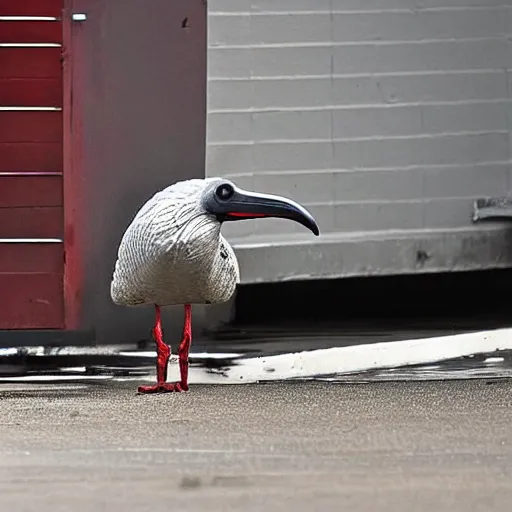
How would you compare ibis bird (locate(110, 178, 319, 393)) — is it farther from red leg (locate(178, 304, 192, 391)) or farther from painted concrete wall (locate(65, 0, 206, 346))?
painted concrete wall (locate(65, 0, 206, 346))

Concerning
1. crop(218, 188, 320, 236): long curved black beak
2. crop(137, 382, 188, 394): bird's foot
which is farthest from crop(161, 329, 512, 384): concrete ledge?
crop(218, 188, 320, 236): long curved black beak

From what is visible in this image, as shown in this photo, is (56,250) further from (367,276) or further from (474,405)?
(474,405)

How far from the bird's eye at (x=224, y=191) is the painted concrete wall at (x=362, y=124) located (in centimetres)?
108

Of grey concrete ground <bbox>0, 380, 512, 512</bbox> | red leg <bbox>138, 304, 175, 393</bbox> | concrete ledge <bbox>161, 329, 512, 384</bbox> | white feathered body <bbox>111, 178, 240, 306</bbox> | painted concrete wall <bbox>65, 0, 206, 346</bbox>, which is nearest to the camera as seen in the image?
grey concrete ground <bbox>0, 380, 512, 512</bbox>

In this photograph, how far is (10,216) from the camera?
642cm

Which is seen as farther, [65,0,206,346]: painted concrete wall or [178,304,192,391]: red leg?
A: [65,0,206,346]: painted concrete wall

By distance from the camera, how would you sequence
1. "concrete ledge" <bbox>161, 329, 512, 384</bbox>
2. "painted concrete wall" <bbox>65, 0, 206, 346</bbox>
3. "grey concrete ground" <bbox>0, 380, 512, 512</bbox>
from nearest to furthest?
"grey concrete ground" <bbox>0, 380, 512, 512</bbox>, "painted concrete wall" <bbox>65, 0, 206, 346</bbox>, "concrete ledge" <bbox>161, 329, 512, 384</bbox>

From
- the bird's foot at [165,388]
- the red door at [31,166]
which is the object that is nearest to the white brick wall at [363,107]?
the red door at [31,166]

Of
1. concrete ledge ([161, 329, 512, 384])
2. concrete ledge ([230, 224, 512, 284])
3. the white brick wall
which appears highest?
the white brick wall

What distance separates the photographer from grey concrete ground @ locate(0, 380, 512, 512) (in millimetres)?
3549

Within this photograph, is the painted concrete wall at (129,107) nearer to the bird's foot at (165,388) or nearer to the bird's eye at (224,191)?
the bird's foot at (165,388)

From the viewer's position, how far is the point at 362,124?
21.2ft

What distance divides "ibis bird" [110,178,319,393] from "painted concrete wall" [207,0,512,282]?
98cm

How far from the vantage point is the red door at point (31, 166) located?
633 centimetres
